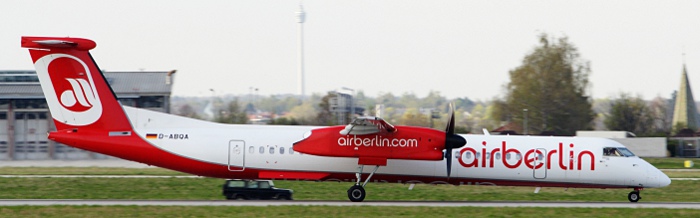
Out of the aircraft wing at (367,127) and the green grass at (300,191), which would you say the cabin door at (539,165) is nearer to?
the green grass at (300,191)

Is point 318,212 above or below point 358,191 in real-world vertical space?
below

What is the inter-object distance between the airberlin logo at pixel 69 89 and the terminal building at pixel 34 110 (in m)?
26.1

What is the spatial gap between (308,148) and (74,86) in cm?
651

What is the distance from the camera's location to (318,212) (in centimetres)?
1953

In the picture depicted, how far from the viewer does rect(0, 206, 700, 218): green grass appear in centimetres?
1895

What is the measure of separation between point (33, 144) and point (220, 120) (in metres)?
16.9

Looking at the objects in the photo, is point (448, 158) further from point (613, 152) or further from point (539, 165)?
point (613, 152)

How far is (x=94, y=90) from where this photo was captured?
21594 mm

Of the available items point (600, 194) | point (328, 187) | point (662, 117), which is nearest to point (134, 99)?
point (328, 187)

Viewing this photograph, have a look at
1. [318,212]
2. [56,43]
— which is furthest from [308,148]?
[56,43]

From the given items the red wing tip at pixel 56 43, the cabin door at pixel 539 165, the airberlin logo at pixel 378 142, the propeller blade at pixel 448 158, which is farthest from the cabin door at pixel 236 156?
the cabin door at pixel 539 165

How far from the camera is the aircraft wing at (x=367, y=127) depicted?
20703 millimetres

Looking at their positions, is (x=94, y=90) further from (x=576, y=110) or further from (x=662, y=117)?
(x=662, y=117)

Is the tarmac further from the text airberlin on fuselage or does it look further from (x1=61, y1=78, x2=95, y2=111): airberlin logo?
the text airberlin on fuselage
